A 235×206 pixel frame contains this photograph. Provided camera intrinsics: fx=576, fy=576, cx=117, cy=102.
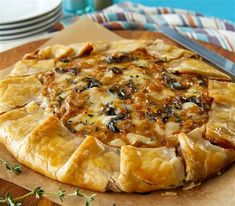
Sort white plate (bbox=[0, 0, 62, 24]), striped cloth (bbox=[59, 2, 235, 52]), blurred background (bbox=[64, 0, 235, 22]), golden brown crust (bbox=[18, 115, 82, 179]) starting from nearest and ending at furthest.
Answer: golden brown crust (bbox=[18, 115, 82, 179])
striped cloth (bbox=[59, 2, 235, 52])
white plate (bbox=[0, 0, 62, 24])
blurred background (bbox=[64, 0, 235, 22])

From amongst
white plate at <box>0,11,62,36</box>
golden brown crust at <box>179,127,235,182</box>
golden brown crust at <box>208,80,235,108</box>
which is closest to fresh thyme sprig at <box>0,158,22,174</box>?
golden brown crust at <box>179,127,235,182</box>

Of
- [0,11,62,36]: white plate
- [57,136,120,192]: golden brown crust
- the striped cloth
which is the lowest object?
the striped cloth

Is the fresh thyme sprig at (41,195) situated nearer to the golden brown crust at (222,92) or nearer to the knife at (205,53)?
the golden brown crust at (222,92)

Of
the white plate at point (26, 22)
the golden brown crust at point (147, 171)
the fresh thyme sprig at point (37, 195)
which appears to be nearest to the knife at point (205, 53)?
the white plate at point (26, 22)

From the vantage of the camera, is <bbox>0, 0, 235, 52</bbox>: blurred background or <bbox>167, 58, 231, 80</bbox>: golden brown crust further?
<bbox>0, 0, 235, 52</bbox>: blurred background

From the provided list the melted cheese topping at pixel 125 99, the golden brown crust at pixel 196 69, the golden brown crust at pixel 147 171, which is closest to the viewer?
the golden brown crust at pixel 147 171

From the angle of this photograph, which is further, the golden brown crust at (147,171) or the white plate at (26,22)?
the white plate at (26,22)

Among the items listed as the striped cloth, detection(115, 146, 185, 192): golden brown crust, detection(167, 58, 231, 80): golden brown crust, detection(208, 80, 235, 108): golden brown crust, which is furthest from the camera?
the striped cloth

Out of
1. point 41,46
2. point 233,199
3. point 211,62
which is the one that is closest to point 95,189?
point 233,199

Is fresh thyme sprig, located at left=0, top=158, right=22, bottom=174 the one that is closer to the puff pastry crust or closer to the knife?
the puff pastry crust
